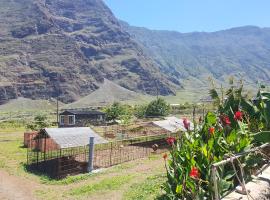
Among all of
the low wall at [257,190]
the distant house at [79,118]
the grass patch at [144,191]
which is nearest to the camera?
the low wall at [257,190]

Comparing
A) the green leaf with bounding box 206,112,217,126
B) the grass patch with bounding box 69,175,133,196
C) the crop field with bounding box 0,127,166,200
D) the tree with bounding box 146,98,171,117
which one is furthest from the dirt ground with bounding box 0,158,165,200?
the tree with bounding box 146,98,171,117

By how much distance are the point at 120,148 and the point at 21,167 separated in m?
7.59

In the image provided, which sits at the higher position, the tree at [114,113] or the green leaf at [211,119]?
the green leaf at [211,119]

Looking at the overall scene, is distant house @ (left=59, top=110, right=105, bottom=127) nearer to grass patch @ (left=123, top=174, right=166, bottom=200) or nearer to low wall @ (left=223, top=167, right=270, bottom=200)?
grass patch @ (left=123, top=174, right=166, bottom=200)

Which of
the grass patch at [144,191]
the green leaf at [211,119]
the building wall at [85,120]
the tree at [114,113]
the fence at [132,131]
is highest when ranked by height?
the green leaf at [211,119]

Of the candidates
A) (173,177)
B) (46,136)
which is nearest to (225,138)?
(173,177)

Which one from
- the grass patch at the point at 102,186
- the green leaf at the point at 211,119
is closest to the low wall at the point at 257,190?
the green leaf at the point at 211,119

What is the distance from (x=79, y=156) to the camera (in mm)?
31141

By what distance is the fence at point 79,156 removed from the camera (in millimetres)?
27172

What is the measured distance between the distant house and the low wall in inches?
2472

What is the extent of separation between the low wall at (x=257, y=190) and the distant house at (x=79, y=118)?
62.8 meters

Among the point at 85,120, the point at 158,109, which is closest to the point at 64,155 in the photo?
the point at 85,120

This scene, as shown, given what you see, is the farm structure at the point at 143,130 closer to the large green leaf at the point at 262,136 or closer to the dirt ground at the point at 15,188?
the dirt ground at the point at 15,188

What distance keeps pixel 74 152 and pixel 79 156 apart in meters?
0.50
